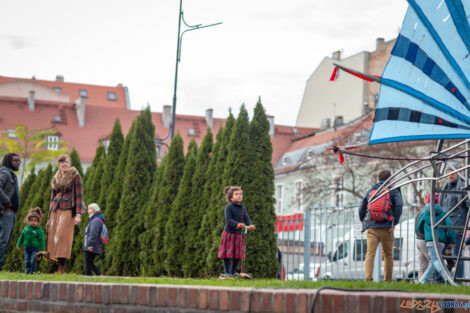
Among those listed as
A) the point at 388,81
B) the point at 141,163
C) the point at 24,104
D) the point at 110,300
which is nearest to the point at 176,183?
the point at 141,163

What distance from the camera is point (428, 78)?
7.35 meters

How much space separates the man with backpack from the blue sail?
10.0ft

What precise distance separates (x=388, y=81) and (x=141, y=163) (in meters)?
11.1

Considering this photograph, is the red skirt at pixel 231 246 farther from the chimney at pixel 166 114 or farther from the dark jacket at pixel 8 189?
the chimney at pixel 166 114

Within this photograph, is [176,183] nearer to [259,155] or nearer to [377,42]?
[259,155]

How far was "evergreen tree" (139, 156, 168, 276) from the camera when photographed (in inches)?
628

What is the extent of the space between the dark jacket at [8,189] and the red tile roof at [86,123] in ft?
173

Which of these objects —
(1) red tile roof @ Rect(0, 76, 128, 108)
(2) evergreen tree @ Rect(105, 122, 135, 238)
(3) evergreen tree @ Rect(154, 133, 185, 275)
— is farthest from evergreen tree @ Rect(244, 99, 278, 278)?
(1) red tile roof @ Rect(0, 76, 128, 108)

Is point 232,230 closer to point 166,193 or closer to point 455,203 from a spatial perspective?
point 455,203

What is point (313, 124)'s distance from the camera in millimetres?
70625

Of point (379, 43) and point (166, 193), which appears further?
point (379, 43)

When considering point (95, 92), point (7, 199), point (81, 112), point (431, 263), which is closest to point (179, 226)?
point (7, 199)

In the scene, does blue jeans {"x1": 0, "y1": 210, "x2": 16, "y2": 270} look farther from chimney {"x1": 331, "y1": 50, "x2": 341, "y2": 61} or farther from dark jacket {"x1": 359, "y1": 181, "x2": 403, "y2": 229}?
chimney {"x1": 331, "y1": 50, "x2": 341, "y2": 61}

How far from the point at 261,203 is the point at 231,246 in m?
3.45
